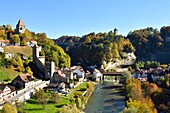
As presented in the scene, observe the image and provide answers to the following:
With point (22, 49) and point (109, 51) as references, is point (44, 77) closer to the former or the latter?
point (22, 49)

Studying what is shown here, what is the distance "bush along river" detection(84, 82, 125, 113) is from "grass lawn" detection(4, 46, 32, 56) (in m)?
19.1

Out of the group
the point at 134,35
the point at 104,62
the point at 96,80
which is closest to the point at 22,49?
the point at 96,80

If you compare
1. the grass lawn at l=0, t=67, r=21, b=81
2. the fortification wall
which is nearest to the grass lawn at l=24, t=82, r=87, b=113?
the grass lawn at l=0, t=67, r=21, b=81

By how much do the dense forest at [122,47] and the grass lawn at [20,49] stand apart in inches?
1146

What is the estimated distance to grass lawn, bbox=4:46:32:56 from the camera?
55316 millimetres

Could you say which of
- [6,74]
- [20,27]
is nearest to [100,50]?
[20,27]

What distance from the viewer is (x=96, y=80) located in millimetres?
65188

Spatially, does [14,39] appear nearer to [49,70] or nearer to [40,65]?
[40,65]

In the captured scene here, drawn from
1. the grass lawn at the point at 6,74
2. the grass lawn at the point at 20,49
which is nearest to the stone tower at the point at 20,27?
the grass lawn at the point at 20,49

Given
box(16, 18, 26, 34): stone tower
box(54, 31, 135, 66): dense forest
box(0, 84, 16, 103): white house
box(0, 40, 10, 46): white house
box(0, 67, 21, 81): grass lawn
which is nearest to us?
box(0, 84, 16, 103): white house

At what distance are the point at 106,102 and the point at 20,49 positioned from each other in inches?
1063

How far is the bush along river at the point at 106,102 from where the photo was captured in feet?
113

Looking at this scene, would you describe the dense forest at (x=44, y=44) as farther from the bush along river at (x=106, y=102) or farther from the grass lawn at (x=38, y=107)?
the grass lawn at (x=38, y=107)

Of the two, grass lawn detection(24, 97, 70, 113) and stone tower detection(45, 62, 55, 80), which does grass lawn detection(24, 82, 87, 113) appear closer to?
grass lawn detection(24, 97, 70, 113)
